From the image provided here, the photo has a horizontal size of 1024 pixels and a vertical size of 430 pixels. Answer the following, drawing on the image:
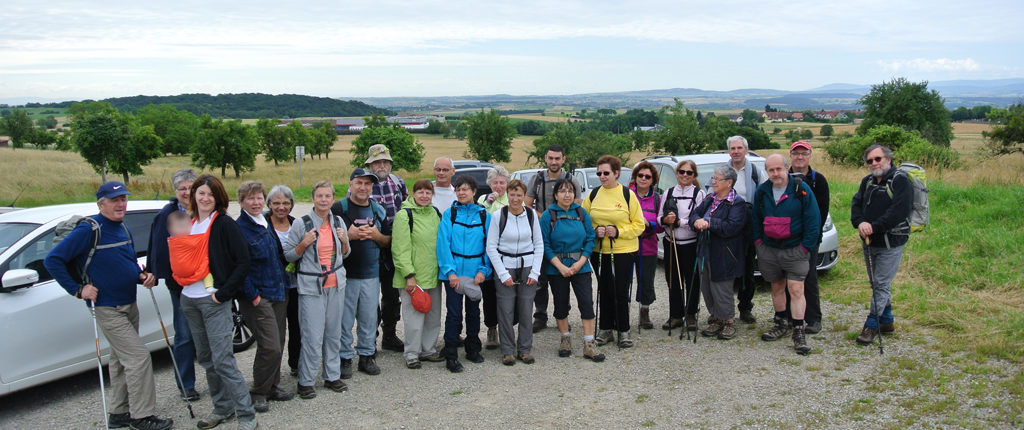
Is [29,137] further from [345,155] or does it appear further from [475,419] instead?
[475,419]

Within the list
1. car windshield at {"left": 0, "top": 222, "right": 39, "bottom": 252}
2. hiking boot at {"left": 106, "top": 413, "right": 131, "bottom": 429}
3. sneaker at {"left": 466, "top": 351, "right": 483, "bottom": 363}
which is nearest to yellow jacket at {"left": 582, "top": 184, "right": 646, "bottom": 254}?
sneaker at {"left": 466, "top": 351, "right": 483, "bottom": 363}

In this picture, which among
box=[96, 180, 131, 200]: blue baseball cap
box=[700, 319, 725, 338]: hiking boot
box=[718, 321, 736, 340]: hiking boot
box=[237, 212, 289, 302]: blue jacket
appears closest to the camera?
box=[96, 180, 131, 200]: blue baseball cap

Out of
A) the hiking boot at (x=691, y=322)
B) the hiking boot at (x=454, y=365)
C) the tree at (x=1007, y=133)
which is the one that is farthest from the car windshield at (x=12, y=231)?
the tree at (x=1007, y=133)

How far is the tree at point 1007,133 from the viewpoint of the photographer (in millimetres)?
25484

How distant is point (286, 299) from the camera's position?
4836mm

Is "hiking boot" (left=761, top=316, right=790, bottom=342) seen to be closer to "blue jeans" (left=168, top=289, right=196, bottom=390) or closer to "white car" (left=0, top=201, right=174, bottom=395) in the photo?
"blue jeans" (left=168, top=289, right=196, bottom=390)

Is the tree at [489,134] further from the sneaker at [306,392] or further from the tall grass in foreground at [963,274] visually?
the sneaker at [306,392]

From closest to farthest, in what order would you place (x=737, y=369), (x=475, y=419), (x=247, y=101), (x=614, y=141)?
(x=475, y=419)
(x=737, y=369)
(x=614, y=141)
(x=247, y=101)

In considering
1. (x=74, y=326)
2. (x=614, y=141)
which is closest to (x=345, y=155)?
(x=614, y=141)

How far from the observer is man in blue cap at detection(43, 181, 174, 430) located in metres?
4.20

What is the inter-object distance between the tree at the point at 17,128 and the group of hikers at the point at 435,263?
3129 inches

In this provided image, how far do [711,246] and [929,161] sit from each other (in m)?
16.0

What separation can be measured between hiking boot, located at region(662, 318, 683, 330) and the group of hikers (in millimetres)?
33

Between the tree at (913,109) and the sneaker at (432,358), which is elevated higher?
the tree at (913,109)
